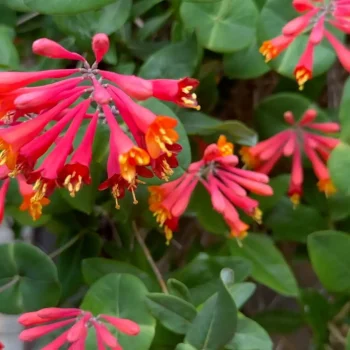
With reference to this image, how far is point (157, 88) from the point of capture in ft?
1.49

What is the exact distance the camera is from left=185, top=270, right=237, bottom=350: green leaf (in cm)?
55

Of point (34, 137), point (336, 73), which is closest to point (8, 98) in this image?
point (34, 137)

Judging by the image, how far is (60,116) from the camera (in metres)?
0.50

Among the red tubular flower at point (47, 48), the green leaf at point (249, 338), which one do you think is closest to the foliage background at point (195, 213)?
the green leaf at point (249, 338)

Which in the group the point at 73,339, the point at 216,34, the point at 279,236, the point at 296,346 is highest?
the point at 216,34

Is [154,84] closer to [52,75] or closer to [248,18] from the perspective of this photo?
[52,75]

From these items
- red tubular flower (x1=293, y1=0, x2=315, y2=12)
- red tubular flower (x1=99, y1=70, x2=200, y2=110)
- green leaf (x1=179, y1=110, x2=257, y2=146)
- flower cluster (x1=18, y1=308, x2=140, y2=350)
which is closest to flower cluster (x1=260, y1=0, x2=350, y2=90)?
red tubular flower (x1=293, y1=0, x2=315, y2=12)

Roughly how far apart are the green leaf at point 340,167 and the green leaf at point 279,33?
129 mm

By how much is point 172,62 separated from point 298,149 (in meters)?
0.21

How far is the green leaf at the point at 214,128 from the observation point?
2.42ft

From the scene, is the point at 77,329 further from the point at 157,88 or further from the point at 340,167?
the point at 340,167

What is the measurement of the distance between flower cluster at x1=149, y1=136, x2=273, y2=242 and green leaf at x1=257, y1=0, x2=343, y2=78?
0.15 m

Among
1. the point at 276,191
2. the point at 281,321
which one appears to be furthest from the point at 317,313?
the point at 276,191

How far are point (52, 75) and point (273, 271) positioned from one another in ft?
1.45
